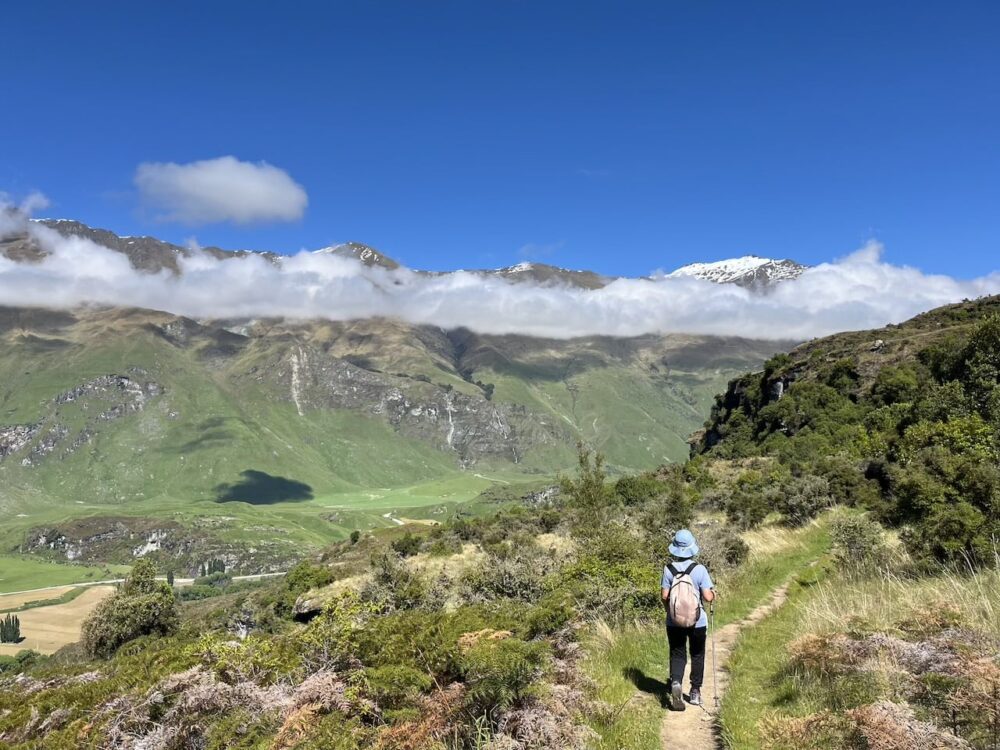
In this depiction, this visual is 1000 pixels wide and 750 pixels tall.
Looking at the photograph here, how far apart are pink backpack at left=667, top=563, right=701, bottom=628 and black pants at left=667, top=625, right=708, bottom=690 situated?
0.56 ft

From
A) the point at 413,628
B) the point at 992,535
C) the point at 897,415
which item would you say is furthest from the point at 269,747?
the point at 897,415

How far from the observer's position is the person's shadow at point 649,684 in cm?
1047

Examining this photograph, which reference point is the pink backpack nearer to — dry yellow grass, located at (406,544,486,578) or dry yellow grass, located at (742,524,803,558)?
dry yellow grass, located at (742,524,803,558)

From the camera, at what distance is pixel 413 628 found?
31.2ft

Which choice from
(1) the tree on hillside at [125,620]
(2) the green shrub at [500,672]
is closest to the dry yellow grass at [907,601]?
(2) the green shrub at [500,672]

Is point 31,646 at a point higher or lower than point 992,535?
lower

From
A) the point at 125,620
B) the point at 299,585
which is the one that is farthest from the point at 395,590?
the point at 125,620

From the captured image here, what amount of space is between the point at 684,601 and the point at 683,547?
1.01 metres

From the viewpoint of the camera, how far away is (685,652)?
10227mm

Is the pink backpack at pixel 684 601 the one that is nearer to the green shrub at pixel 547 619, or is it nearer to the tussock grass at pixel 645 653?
the tussock grass at pixel 645 653

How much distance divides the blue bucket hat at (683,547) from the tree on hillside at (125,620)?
57.5m

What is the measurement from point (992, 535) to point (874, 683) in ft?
29.8

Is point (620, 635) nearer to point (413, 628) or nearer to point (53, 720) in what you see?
point (413, 628)

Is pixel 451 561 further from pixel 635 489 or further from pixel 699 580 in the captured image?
pixel 699 580
